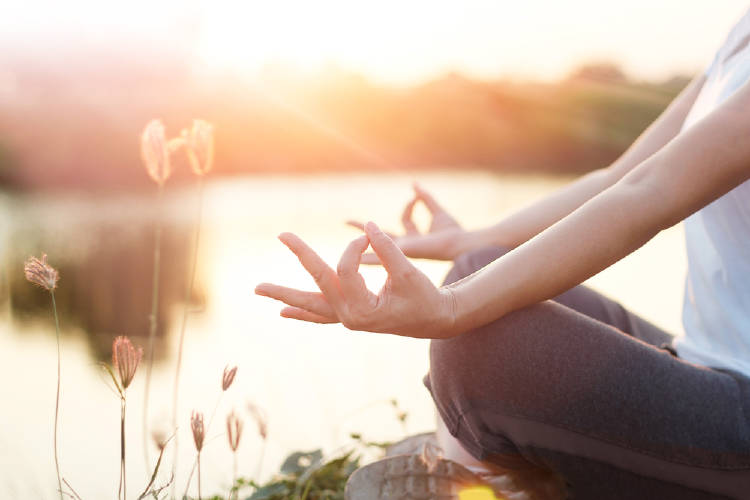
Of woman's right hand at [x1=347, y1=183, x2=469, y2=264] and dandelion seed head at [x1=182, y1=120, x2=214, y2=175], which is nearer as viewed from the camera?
dandelion seed head at [x1=182, y1=120, x2=214, y2=175]

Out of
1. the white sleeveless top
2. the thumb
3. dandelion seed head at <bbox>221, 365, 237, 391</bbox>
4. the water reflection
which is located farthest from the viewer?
the water reflection

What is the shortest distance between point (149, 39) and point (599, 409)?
7.40 meters

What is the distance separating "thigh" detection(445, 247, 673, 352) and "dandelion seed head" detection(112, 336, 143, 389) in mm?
607

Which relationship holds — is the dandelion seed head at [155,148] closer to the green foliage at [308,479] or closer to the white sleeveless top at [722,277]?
the green foliage at [308,479]

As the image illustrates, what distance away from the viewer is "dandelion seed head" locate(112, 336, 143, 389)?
912 millimetres

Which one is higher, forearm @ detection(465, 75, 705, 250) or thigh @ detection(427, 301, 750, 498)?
forearm @ detection(465, 75, 705, 250)

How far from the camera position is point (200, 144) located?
119 cm

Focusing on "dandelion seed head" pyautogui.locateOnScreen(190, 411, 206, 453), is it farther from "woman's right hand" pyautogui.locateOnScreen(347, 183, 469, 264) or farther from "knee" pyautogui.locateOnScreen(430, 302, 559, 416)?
"woman's right hand" pyautogui.locateOnScreen(347, 183, 469, 264)

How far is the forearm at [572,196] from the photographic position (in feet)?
5.21

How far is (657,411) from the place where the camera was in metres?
1.00

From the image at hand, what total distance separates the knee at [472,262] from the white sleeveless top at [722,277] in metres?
0.34

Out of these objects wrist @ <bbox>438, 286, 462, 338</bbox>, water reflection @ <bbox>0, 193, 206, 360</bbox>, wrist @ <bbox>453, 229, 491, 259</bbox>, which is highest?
water reflection @ <bbox>0, 193, 206, 360</bbox>

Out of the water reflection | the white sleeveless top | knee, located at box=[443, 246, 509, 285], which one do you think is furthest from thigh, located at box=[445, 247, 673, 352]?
the water reflection

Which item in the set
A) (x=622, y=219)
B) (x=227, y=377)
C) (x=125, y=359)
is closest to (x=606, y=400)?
(x=622, y=219)
